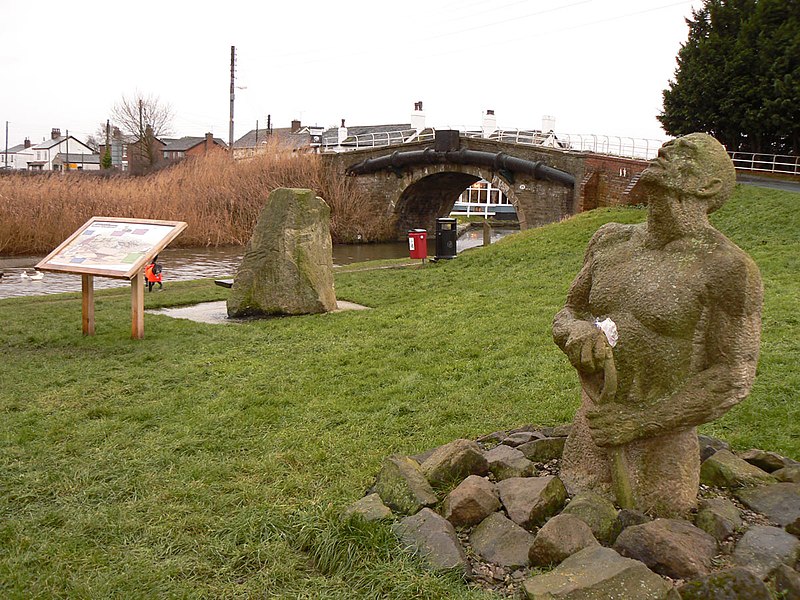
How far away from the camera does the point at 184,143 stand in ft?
257

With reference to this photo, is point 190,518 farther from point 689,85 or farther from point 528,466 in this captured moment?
point 689,85

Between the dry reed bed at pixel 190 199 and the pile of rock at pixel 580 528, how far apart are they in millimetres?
25082

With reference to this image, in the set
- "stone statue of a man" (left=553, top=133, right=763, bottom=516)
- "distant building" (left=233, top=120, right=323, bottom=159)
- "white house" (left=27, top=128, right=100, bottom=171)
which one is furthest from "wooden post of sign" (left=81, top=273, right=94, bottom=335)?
"white house" (left=27, top=128, right=100, bottom=171)

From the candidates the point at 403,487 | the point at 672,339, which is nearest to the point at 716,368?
the point at 672,339

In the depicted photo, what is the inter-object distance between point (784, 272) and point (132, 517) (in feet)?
35.0

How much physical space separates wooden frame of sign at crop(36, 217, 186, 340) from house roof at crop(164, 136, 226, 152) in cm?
6644

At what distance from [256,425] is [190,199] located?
1038 inches

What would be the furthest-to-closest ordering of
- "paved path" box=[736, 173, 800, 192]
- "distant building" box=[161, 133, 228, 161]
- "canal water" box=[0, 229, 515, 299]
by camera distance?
1. "distant building" box=[161, 133, 228, 161]
2. "paved path" box=[736, 173, 800, 192]
3. "canal water" box=[0, 229, 515, 299]

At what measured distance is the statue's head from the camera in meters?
4.00

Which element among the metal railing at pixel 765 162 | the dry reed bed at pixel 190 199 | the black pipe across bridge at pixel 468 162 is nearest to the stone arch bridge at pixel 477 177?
the black pipe across bridge at pixel 468 162

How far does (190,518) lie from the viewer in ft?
14.8

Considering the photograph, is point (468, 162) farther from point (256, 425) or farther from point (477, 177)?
point (256, 425)

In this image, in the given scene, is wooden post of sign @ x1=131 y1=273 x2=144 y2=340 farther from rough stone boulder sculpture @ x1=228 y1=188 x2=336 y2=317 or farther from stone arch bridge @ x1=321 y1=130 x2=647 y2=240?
stone arch bridge @ x1=321 y1=130 x2=647 y2=240

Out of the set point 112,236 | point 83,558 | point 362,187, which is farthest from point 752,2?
point 83,558
